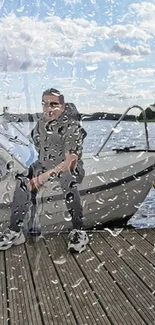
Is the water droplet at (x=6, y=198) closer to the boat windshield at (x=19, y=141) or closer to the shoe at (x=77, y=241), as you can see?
the boat windshield at (x=19, y=141)

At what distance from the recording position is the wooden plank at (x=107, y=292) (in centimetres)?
103

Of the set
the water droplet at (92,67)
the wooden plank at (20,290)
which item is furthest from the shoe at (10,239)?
the water droplet at (92,67)

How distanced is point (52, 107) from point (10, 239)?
0.45m

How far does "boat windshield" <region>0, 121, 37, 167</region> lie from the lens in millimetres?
1542

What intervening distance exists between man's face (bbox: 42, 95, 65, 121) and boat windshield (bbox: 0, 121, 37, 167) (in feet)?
0.20

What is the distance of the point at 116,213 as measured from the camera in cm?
187

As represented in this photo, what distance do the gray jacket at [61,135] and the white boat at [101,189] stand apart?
4.8 inches

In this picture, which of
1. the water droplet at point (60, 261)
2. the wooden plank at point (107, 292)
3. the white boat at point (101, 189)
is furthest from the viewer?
the white boat at point (101, 189)

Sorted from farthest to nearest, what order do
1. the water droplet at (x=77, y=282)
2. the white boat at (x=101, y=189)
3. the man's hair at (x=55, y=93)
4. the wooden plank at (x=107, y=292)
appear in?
1. the white boat at (x=101, y=189)
2. the man's hair at (x=55, y=93)
3. the water droplet at (x=77, y=282)
4. the wooden plank at (x=107, y=292)

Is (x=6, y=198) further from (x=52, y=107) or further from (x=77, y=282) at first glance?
(x=77, y=282)

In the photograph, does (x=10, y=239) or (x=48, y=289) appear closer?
(x=48, y=289)

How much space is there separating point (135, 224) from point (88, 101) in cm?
58

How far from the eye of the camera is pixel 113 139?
6.26 ft

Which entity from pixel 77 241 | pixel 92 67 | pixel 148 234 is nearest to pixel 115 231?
pixel 148 234
